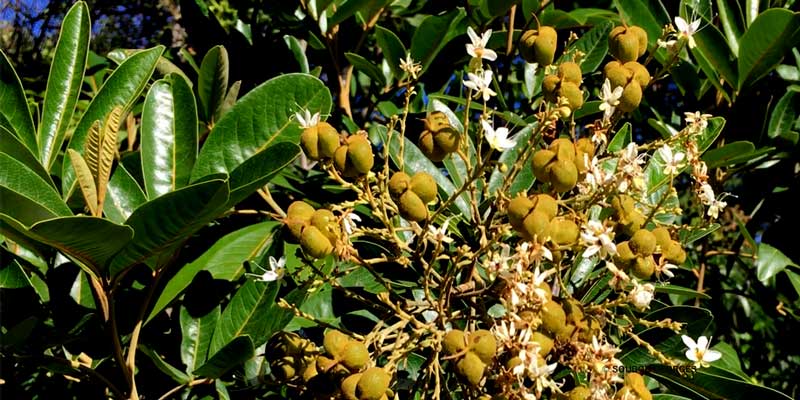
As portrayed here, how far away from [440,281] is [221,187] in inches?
10.7

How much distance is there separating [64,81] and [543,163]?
0.67 meters

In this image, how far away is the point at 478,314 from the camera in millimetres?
886

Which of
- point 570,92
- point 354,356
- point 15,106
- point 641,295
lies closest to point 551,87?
point 570,92

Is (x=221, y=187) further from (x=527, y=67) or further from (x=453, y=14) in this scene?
(x=527, y=67)

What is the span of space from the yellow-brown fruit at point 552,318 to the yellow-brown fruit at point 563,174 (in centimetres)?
12

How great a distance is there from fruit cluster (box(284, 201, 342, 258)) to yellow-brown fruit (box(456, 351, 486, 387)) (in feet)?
0.57

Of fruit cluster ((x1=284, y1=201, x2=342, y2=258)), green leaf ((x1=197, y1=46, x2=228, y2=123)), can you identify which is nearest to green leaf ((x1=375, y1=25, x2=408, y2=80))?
green leaf ((x1=197, y1=46, x2=228, y2=123))

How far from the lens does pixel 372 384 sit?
0.73 m

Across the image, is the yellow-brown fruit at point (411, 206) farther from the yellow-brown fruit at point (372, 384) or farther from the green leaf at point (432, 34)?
the green leaf at point (432, 34)

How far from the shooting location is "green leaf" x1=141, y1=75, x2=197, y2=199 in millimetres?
1008

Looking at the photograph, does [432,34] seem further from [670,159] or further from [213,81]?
[670,159]

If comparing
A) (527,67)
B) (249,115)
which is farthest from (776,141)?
(249,115)

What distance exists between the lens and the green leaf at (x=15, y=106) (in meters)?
1.04

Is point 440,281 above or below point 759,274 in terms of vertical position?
above
